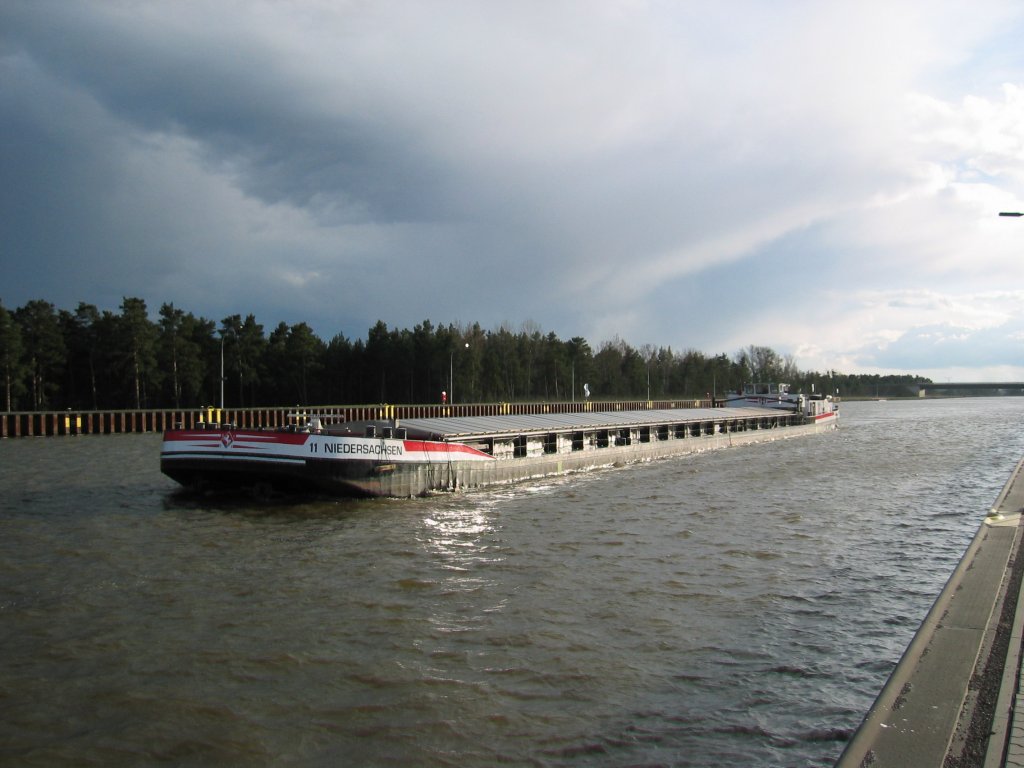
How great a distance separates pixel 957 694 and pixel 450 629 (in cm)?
522

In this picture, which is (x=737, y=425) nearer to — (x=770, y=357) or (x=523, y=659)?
(x=523, y=659)

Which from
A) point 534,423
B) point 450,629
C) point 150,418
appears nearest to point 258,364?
point 150,418

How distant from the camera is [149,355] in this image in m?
68.3

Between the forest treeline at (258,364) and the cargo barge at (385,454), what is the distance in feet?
137

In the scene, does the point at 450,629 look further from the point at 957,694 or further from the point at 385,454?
the point at 385,454

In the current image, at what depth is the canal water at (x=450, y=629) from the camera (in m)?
5.94

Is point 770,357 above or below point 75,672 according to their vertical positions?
above

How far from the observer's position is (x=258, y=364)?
83.1 metres

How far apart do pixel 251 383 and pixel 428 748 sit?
8448 cm

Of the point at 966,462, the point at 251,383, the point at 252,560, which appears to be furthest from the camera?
the point at 251,383

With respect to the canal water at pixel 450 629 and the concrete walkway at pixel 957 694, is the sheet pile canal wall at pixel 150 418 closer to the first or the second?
the canal water at pixel 450 629

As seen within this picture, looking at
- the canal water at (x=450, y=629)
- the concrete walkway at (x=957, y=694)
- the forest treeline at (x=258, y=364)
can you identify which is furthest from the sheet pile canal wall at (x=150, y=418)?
the concrete walkway at (x=957, y=694)

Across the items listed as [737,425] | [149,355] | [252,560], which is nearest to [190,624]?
[252,560]

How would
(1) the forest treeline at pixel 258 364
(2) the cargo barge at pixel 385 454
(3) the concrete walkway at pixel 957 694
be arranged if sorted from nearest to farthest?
(3) the concrete walkway at pixel 957 694
(2) the cargo barge at pixel 385 454
(1) the forest treeline at pixel 258 364
